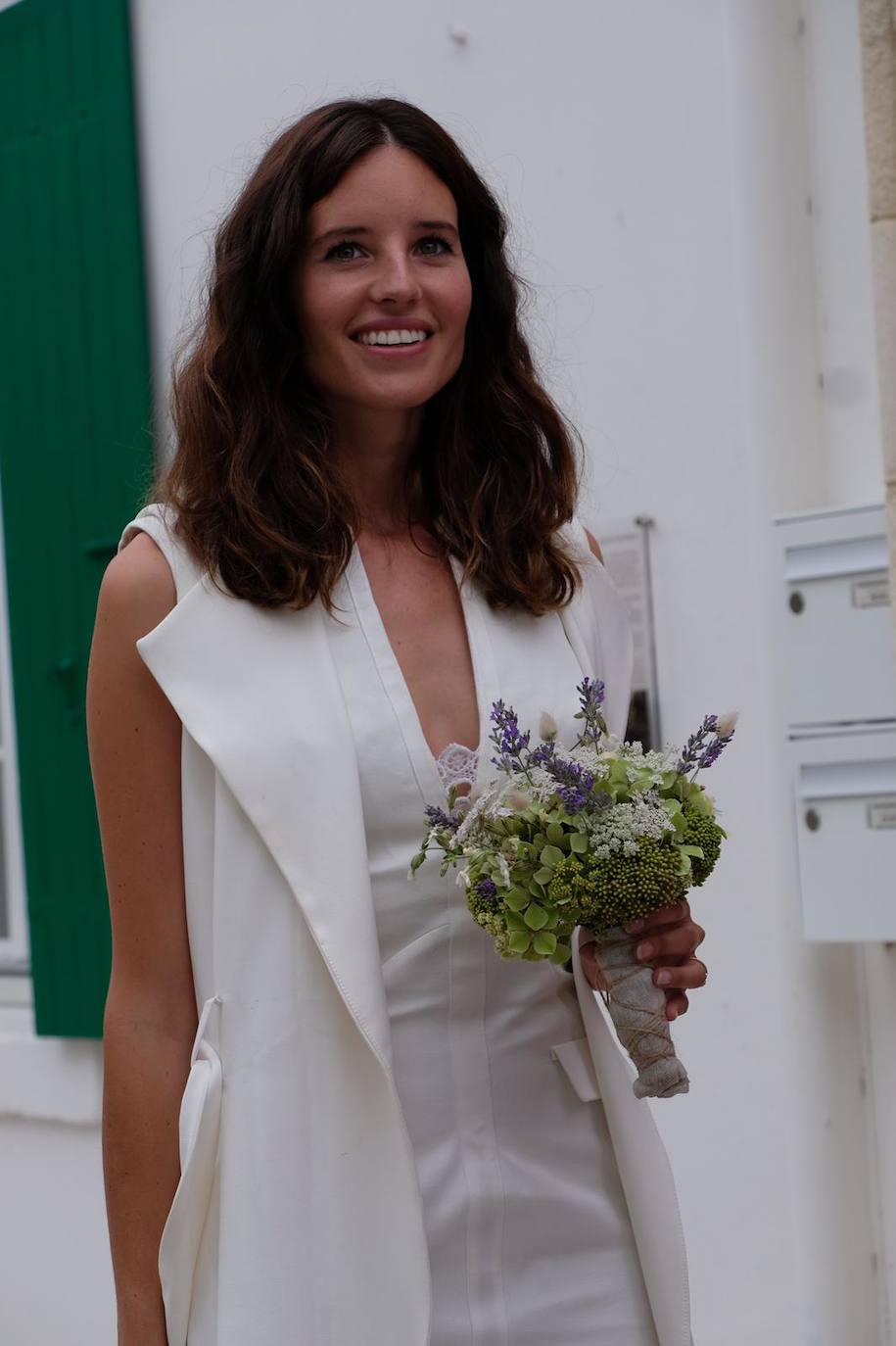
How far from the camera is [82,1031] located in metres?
4.80

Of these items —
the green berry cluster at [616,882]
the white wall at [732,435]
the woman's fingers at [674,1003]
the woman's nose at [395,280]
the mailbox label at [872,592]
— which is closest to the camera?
the green berry cluster at [616,882]

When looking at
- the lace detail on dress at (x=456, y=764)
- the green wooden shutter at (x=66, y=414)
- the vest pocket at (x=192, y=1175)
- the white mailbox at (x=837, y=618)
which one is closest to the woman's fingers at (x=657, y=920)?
the lace detail on dress at (x=456, y=764)

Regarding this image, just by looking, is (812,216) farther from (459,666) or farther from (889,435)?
(459,666)

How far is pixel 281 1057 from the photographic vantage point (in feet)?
5.88

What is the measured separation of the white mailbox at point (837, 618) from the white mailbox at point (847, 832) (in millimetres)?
58

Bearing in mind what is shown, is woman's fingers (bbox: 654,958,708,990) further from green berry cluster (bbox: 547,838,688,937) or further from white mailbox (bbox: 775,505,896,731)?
white mailbox (bbox: 775,505,896,731)

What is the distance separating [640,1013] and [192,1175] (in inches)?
19.5

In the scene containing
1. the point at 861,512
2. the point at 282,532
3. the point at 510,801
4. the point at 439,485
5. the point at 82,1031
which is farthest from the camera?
the point at 82,1031

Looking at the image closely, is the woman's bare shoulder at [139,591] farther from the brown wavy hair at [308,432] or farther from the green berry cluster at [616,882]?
the green berry cluster at [616,882]

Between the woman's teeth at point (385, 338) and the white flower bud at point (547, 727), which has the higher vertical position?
the woman's teeth at point (385, 338)

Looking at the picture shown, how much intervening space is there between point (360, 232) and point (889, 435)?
3.99ft

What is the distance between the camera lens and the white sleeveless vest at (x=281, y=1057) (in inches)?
70.2

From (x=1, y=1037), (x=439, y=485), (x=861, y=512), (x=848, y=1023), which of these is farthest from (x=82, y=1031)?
(x=439, y=485)

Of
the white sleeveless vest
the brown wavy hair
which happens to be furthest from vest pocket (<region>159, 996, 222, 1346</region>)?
the brown wavy hair
